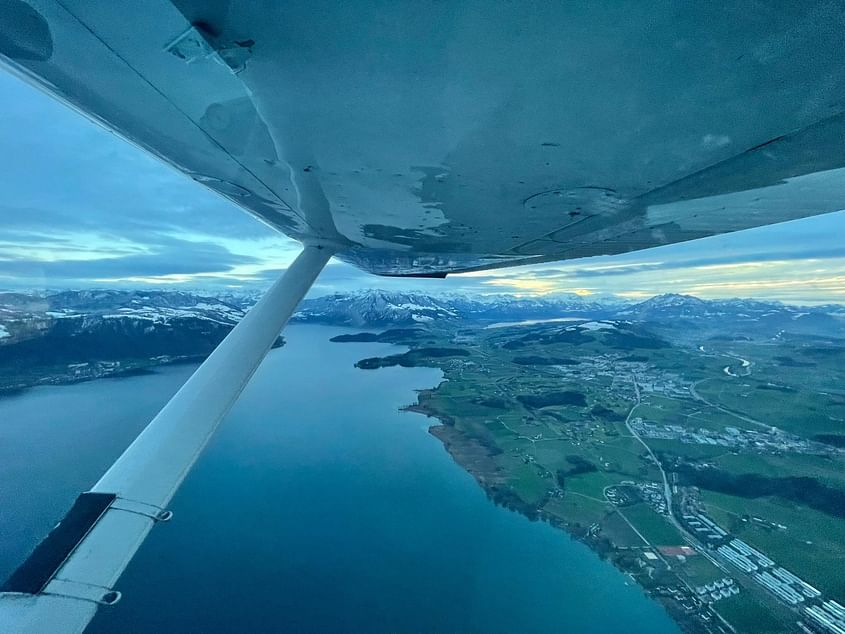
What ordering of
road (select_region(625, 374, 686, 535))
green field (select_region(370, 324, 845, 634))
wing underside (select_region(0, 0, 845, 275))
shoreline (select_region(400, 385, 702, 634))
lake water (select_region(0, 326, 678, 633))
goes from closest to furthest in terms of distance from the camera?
wing underside (select_region(0, 0, 845, 275)) < lake water (select_region(0, 326, 678, 633)) < shoreline (select_region(400, 385, 702, 634)) < green field (select_region(370, 324, 845, 634)) < road (select_region(625, 374, 686, 535))

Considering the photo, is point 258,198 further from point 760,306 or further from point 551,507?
point 760,306

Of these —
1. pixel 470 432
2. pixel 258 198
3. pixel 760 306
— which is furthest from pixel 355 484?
pixel 760 306

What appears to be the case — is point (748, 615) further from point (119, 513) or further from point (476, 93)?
point (476, 93)

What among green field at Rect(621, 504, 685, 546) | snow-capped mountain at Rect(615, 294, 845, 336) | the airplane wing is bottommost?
green field at Rect(621, 504, 685, 546)

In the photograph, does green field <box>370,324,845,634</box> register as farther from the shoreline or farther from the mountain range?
the mountain range

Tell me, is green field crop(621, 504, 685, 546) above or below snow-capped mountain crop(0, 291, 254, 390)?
below

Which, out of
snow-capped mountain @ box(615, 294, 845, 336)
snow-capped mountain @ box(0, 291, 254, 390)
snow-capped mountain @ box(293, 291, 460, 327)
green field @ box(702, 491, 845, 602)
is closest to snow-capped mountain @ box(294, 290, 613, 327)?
snow-capped mountain @ box(293, 291, 460, 327)
